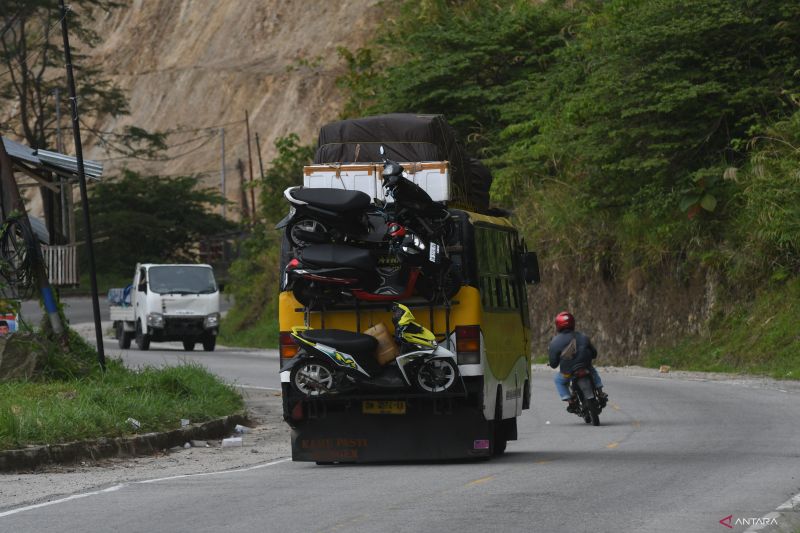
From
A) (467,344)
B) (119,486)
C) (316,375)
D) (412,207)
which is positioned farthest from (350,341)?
(119,486)

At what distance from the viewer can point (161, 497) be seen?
1148 centimetres

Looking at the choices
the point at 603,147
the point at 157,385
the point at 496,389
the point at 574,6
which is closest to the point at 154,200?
the point at 574,6

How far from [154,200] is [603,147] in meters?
47.1

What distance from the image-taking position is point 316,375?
13664mm

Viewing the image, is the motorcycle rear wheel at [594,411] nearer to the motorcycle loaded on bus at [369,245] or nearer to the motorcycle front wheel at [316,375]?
the motorcycle loaded on bus at [369,245]

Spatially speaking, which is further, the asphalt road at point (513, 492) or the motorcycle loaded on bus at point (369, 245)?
the motorcycle loaded on bus at point (369, 245)

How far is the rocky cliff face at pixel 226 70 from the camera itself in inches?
3253

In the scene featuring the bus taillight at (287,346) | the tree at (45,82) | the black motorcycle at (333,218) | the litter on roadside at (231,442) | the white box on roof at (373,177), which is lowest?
the litter on roadside at (231,442)

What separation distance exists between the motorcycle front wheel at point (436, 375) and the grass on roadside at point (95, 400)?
4.32 meters

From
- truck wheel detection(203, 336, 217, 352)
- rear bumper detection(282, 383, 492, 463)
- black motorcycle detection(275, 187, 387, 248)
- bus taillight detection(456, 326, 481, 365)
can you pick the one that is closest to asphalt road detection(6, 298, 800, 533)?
rear bumper detection(282, 383, 492, 463)

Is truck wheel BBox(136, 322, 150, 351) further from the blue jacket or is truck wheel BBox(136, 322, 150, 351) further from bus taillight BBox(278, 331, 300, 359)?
bus taillight BBox(278, 331, 300, 359)

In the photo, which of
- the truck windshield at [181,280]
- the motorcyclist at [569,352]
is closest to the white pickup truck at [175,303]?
the truck windshield at [181,280]

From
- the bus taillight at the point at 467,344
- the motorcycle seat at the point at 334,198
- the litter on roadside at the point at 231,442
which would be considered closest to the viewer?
the motorcycle seat at the point at 334,198

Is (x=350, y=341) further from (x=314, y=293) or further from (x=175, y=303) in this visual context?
(x=175, y=303)
